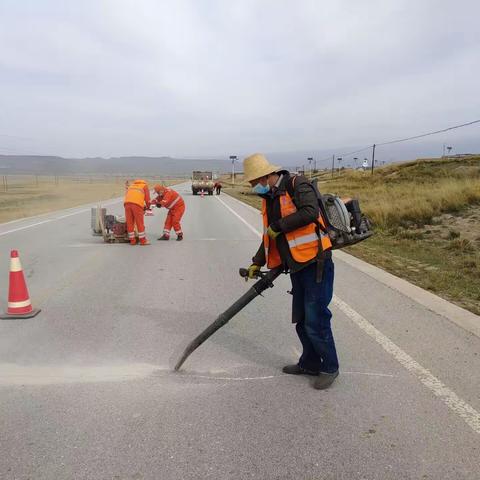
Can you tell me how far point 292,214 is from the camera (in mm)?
3502

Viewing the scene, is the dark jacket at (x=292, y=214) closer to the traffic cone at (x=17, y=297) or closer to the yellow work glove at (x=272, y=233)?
the yellow work glove at (x=272, y=233)

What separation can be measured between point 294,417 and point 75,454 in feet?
4.60

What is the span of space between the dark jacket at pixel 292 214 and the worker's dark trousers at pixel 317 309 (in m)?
0.14

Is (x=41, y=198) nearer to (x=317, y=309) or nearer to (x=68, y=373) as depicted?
(x=68, y=373)

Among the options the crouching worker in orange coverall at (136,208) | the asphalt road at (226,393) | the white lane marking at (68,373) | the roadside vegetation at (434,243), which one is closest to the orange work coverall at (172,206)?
the crouching worker in orange coverall at (136,208)

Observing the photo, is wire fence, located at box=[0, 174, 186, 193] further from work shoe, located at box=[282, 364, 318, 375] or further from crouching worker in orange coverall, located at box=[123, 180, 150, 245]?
work shoe, located at box=[282, 364, 318, 375]

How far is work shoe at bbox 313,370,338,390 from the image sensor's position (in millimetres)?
3764

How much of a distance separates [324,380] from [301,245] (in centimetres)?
108

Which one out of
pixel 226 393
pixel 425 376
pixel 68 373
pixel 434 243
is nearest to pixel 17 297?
pixel 68 373

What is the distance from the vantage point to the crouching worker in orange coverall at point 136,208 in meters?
11.2

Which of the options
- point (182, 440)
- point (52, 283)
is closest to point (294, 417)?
point (182, 440)

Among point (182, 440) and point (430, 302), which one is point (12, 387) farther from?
point (430, 302)

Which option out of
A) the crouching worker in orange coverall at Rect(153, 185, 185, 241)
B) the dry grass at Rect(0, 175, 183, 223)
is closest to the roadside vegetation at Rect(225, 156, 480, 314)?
the crouching worker in orange coverall at Rect(153, 185, 185, 241)

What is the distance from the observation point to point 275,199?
366 centimetres
